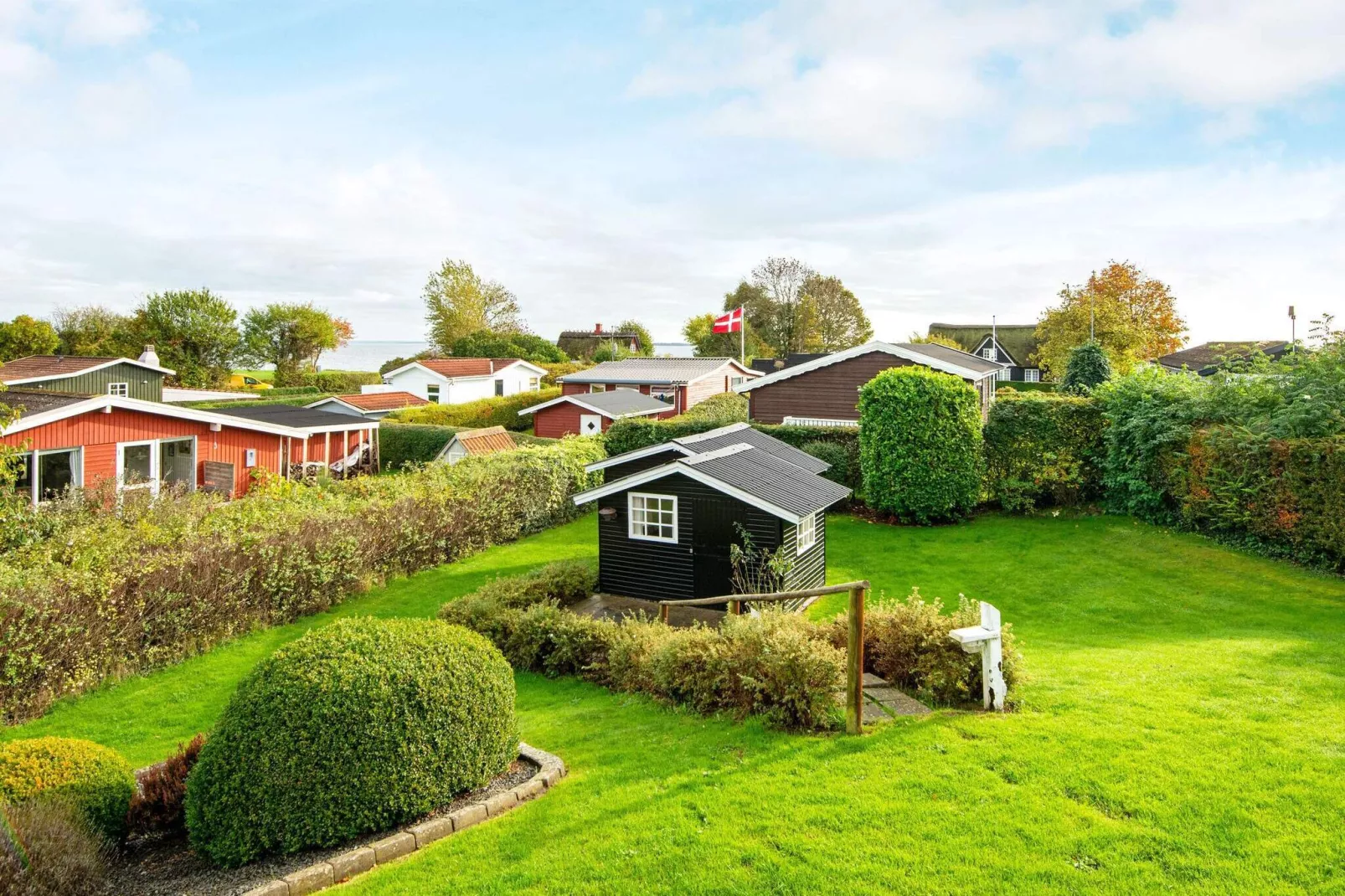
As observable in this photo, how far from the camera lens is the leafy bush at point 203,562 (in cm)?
975

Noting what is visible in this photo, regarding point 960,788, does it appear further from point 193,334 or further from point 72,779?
point 193,334

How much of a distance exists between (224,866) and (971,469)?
678 inches

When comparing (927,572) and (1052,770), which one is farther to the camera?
(927,572)

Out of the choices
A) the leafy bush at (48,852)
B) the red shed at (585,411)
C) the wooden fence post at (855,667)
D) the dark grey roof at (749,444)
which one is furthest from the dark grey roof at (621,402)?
the leafy bush at (48,852)

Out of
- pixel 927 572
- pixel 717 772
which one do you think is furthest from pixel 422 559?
pixel 717 772

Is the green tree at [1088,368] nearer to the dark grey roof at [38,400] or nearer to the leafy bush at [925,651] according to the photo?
the leafy bush at [925,651]

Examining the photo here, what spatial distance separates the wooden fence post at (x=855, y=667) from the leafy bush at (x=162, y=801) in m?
5.30

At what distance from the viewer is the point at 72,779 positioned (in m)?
5.69

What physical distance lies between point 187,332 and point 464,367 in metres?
28.4

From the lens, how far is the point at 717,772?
20.4 feet

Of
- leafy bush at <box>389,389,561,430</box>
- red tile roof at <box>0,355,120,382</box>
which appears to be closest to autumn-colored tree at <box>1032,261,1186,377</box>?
leafy bush at <box>389,389,561,430</box>

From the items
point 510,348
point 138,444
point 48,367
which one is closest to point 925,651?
point 138,444

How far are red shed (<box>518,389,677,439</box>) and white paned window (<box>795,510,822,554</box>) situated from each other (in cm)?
2040

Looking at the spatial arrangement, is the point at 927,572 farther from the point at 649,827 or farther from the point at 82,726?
the point at 82,726
